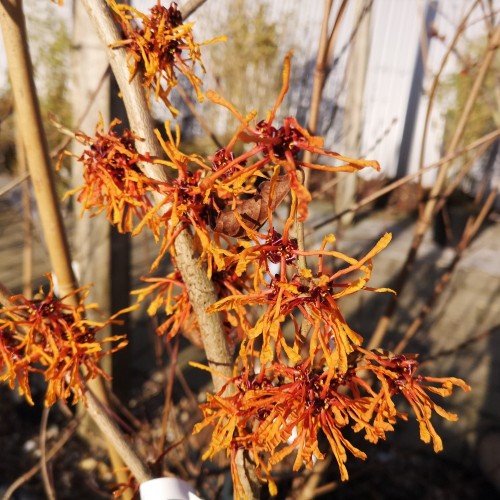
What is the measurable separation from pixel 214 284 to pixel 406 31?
4.74m

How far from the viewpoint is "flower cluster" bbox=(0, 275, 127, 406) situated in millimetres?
390

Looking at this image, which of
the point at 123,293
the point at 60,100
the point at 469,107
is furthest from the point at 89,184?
the point at 60,100

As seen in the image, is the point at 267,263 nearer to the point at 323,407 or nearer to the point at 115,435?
the point at 323,407

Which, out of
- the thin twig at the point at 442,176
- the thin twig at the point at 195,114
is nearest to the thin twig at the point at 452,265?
the thin twig at the point at 442,176

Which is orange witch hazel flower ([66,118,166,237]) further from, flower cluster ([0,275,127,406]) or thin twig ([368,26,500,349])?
thin twig ([368,26,500,349])

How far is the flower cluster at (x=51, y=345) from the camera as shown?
1.28 ft

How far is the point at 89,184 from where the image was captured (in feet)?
1.27

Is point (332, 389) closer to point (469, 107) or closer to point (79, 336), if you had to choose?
point (79, 336)

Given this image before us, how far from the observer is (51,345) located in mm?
396

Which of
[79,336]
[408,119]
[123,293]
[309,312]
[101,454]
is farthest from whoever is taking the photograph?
[408,119]

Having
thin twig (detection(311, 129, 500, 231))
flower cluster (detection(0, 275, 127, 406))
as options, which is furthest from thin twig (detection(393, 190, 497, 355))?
flower cluster (detection(0, 275, 127, 406))

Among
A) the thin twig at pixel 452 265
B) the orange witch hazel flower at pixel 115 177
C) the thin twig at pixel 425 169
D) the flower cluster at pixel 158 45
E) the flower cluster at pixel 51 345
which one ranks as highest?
the flower cluster at pixel 158 45

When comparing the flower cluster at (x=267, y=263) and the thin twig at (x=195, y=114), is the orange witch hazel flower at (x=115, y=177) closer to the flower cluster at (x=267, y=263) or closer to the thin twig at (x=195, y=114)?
the flower cluster at (x=267, y=263)

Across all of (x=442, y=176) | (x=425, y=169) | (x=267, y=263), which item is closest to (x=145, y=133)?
(x=267, y=263)
